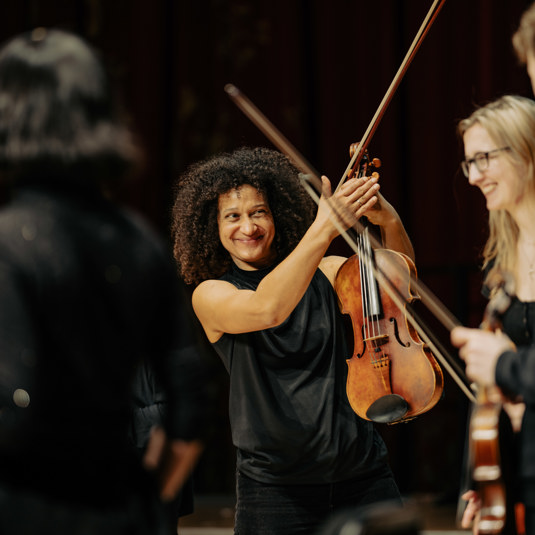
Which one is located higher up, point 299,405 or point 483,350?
point 483,350

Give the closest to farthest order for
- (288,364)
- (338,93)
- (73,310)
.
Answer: (73,310), (288,364), (338,93)

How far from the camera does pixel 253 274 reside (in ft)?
7.09

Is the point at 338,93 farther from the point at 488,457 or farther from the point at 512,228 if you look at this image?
the point at 488,457

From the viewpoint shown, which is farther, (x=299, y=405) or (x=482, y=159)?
(x=299, y=405)

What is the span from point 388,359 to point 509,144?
0.60 metres

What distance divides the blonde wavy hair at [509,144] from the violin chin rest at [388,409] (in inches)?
14.9

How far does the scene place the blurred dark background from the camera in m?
3.85

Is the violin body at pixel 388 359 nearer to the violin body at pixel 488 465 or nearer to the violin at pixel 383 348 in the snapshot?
the violin at pixel 383 348

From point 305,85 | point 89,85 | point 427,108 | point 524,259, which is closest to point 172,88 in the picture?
point 305,85

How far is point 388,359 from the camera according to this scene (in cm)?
197

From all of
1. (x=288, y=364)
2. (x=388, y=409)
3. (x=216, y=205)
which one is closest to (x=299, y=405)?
(x=288, y=364)

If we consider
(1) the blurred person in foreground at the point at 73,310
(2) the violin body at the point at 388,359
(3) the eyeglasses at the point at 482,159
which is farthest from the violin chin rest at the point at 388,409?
(1) the blurred person in foreground at the point at 73,310

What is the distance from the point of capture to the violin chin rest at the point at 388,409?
189cm

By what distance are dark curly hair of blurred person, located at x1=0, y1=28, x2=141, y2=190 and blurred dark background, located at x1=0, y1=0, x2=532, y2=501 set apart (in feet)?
8.47
